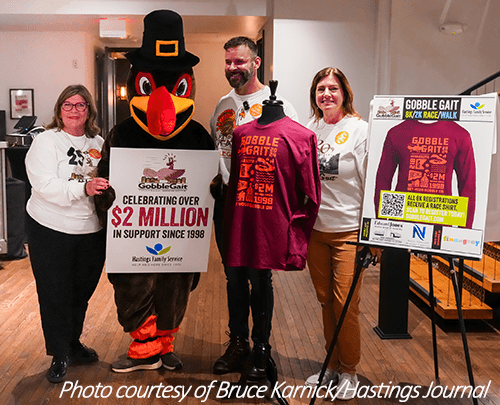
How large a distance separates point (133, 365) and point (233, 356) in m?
0.54

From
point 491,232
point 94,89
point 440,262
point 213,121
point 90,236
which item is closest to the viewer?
point 491,232

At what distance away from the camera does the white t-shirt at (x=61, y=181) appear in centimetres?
236

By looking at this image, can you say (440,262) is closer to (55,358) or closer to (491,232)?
(491,232)

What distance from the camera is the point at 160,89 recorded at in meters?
2.37

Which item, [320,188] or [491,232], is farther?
[491,232]

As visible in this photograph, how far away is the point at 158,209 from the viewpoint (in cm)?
246

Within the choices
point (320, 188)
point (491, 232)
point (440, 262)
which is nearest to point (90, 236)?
point (320, 188)

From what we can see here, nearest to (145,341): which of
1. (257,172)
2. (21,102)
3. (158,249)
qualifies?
(158,249)

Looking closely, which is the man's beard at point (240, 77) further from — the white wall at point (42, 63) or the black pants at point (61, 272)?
the white wall at point (42, 63)

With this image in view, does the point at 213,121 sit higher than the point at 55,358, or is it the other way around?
the point at 213,121

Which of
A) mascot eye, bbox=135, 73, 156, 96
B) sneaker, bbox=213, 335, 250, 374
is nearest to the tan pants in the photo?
sneaker, bbox=213, 335, 250, 374

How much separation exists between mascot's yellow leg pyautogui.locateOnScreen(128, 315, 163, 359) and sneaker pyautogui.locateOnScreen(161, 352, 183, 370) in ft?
0.20

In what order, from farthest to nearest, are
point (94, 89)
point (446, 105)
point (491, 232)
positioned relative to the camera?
point (94, 89) → point (491, 232) → point (446, 105)

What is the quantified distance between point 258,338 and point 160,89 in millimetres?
1276
